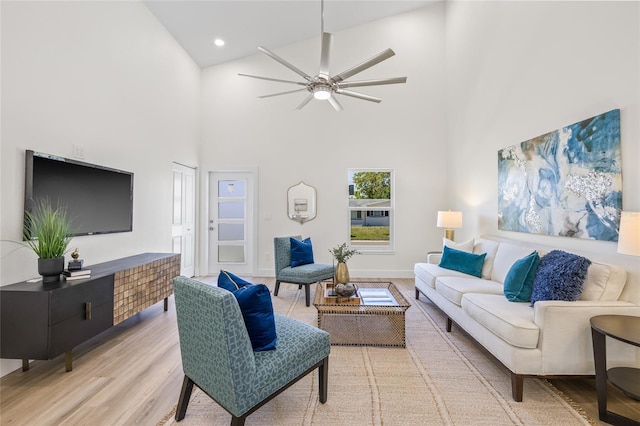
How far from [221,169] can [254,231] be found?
4.35ft

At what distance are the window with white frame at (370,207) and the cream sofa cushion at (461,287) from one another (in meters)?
2.24

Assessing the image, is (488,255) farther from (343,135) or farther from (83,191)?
(83,191)

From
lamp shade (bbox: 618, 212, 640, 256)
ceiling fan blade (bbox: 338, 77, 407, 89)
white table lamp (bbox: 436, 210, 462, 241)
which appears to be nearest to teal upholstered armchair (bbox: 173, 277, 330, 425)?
lamp shade (bbox: 618, 212, 640, 256)

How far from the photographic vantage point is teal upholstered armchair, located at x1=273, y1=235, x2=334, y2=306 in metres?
3.95

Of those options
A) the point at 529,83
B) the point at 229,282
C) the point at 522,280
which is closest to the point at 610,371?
the point at 522,280

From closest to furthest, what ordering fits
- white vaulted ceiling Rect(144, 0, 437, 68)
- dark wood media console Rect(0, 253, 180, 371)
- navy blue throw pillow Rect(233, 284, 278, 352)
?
navy blue throw pillow Rect(233, 284, 278, 352) → dark wood media console Rect(0, 253, 180, 371) → white vaulted ceiling Rect(144, 0, 437, 68)

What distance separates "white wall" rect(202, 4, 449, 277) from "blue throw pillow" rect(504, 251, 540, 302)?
9.35 feet

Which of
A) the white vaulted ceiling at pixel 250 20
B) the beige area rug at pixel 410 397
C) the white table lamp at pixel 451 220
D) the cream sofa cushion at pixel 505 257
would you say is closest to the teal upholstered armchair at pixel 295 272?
the beige area rug at pixel 410 397

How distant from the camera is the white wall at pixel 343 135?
535 cm

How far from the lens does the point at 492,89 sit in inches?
153

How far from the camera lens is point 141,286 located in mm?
3018

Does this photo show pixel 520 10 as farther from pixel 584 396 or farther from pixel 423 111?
pixel 584 396

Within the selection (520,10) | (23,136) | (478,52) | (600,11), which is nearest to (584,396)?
(600,11)

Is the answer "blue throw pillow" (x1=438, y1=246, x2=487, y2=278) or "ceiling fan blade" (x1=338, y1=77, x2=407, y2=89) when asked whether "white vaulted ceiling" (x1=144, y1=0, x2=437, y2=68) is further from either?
"blue throw pillow" (x1=438, y1=246, x2=487, y2=278)
